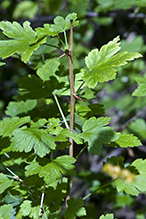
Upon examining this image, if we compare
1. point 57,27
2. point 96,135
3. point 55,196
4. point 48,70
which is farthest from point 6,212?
point 57,27

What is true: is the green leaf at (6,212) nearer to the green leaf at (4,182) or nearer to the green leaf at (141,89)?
the green leaf at (4,182)

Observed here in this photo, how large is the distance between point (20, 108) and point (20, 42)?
0.58 meters

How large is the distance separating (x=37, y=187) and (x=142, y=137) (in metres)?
1.56

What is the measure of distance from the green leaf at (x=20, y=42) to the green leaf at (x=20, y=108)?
0.52 metres

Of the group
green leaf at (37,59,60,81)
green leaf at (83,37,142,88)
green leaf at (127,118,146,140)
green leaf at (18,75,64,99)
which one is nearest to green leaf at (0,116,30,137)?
green leaf at (18,75,64,99)

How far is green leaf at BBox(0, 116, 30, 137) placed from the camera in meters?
1.12

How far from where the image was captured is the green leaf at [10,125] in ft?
3.69

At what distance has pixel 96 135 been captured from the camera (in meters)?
1.01

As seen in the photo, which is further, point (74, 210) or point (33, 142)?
point (74, 210)

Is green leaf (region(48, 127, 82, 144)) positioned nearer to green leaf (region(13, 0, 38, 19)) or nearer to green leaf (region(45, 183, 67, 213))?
green leaf (region(45, 183, 67, 213))

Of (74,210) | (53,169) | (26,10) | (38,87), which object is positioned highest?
(26,10)

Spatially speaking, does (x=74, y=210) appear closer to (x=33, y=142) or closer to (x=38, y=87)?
(x=33, y=142)

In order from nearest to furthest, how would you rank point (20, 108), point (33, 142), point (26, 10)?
1. point (33, 142)
2. point (20, 108)
3. point (26, 10)

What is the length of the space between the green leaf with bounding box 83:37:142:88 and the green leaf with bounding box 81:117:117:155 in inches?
8.0
